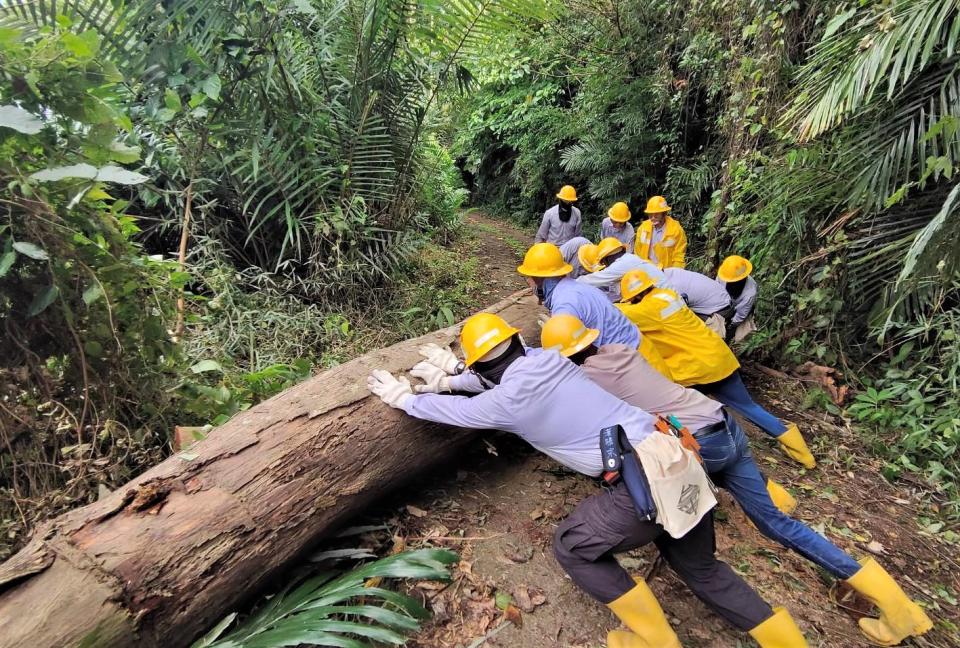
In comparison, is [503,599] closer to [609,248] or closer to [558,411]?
[558,411]

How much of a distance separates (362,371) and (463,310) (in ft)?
10.5

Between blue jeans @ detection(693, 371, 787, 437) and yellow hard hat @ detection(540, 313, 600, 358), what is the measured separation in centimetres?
158

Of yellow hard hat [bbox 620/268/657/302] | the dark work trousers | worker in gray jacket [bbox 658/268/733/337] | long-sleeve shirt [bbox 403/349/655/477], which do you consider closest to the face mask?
long-sleeve shirt [bbox 403/349/655/477]

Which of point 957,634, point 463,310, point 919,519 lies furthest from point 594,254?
point 957,634

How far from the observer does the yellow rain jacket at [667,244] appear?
5.54 meters

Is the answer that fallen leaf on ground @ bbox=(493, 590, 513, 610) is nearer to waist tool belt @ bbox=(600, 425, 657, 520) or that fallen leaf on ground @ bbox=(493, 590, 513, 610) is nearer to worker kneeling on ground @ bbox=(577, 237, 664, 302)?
waist tool belt @ bbox=(600, 425, 657, 520)

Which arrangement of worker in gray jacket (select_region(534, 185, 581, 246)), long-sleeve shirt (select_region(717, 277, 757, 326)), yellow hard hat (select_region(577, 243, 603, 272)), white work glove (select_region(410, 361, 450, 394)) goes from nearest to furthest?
white work glove (select_region(410, 361, 450, 394)) → long-sleeve shirt (select_region(717, 277, 757, 326)) → yellow hard hat (select_region(577, 243, 603, 272)) → worker in gray jacket (select_region(534, 185, 581, 246))

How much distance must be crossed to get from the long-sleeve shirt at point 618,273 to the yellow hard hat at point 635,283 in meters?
0.27

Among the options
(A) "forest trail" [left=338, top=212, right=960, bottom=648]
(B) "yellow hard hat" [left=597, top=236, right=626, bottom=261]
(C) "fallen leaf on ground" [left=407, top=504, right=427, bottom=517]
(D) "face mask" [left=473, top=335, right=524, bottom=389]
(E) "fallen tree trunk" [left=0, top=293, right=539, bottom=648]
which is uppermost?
(B) "yellow hard hat" [left=597, top=236, right=626, bottom=261]

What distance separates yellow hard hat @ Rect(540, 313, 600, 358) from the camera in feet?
9.14

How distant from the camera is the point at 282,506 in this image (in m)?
2.14

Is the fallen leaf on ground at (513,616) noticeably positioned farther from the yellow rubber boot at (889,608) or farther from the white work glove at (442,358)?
the yellow rubber boot at (889,608)

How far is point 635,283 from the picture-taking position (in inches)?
151

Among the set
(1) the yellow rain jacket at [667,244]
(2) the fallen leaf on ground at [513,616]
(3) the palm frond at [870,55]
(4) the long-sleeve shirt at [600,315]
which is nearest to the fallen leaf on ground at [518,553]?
(2) the fallen leaf on ground at [513,616]
